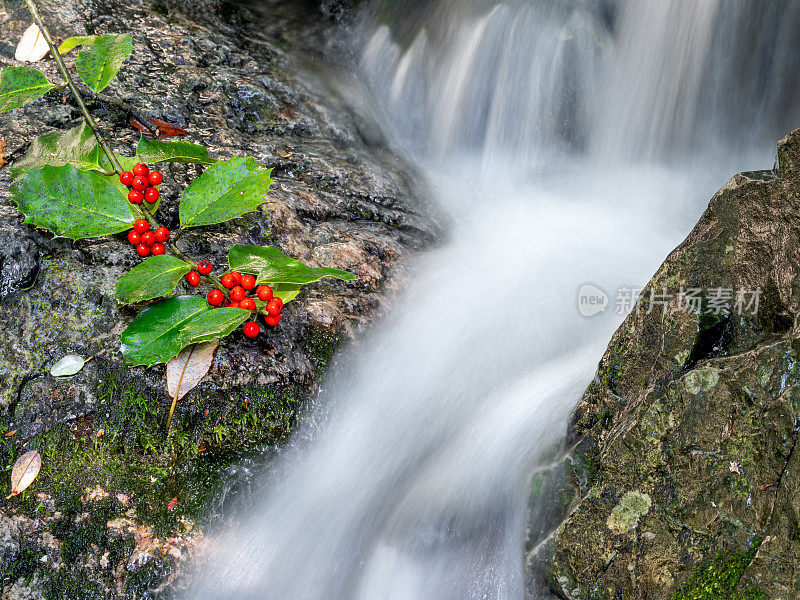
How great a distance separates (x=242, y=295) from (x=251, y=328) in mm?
143

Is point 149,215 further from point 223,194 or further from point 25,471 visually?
point 25,471

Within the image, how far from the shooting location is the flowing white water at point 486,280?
1.83 metres

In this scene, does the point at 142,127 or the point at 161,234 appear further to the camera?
the point at 142,127

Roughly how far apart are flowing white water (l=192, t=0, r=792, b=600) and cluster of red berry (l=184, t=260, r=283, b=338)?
13.0 inches

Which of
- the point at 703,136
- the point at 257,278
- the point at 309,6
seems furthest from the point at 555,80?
the point at 257,278

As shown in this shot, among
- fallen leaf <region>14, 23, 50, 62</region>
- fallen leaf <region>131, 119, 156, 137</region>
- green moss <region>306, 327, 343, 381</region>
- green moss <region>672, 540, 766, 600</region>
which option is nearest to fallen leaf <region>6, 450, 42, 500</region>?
green moss <region>306, 327, 343, 381</region>

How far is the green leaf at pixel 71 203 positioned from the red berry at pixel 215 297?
38 centimetres

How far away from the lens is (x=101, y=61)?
83.0 inches

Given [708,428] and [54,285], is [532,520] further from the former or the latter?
[54,285]

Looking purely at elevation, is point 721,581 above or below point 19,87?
below

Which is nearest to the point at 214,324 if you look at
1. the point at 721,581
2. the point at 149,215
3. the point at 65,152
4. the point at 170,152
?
the point at 149,215

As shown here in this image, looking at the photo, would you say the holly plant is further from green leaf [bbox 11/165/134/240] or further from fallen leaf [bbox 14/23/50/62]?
fallen leaf [bbox 14/23/50/62]

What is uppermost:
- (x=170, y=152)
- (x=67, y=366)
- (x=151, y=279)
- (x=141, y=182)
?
(x=170, y=152)

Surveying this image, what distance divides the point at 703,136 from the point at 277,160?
2.81m
